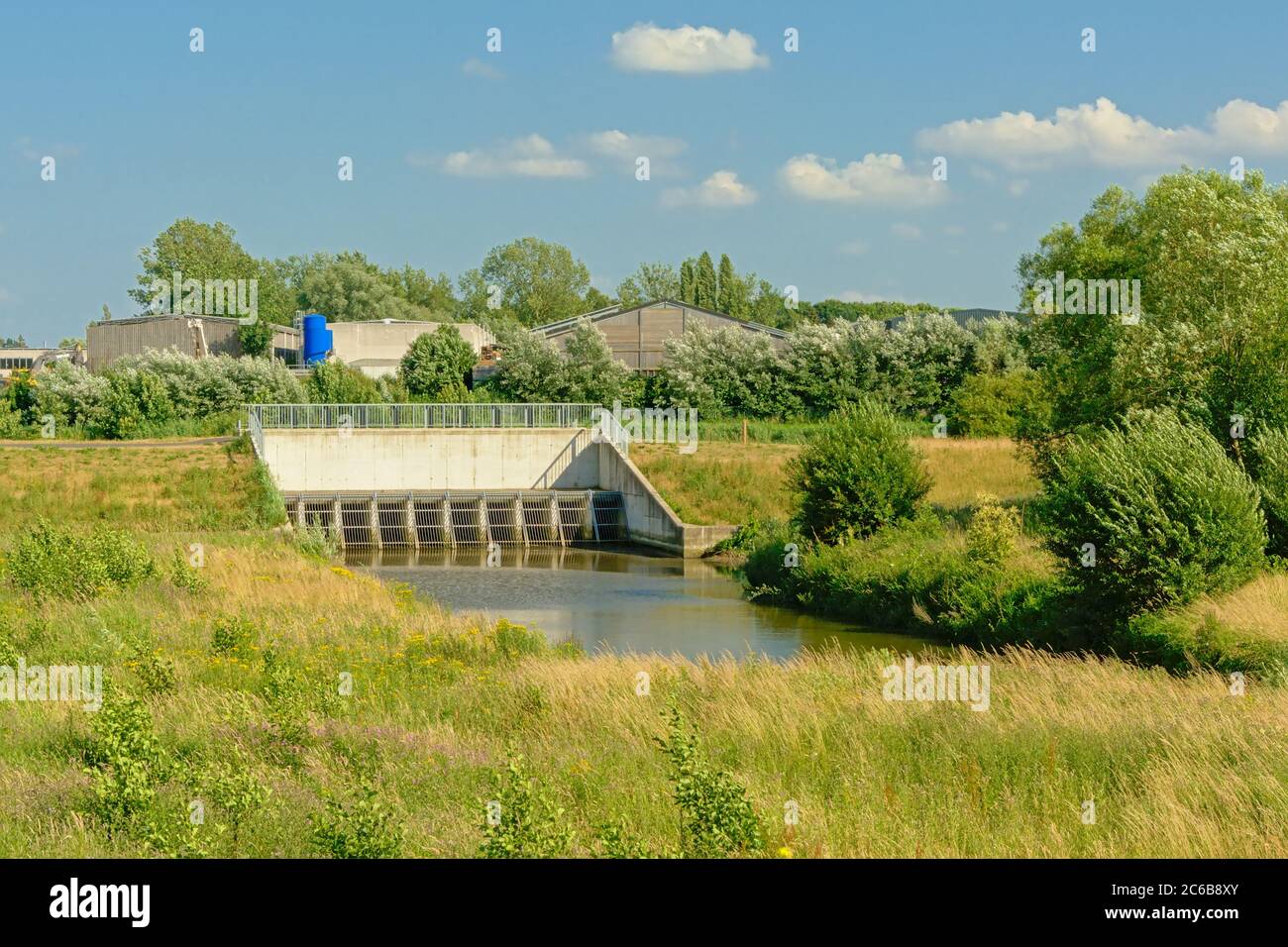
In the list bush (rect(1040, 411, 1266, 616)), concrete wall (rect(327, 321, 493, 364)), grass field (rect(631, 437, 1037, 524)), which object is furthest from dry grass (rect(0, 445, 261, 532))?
bush (rect(1040, 411, 1266, 616))

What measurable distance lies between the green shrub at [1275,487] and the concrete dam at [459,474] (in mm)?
22946

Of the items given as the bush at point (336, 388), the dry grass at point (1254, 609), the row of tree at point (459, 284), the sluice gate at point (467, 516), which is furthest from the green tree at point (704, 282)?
the dry grass at point (1254, 609)

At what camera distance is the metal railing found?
5225cm

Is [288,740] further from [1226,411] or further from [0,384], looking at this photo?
[0,384]

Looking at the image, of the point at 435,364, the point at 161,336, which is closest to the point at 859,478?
the point at 435,364

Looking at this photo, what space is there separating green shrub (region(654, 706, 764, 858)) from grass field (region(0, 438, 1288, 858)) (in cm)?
21

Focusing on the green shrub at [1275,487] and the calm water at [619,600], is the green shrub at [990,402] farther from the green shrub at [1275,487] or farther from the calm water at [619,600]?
the green shrub at [1275,487]

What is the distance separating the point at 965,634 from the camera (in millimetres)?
25234

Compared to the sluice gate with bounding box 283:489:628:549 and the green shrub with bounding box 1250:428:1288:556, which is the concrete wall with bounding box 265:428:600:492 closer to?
the sluice gate with bounding box 283:489:628:549

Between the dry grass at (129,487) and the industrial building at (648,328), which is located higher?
the industrial building at (648,328)

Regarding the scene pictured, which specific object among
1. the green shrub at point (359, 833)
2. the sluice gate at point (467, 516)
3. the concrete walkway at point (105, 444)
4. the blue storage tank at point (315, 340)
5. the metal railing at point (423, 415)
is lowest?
the sluice gate at point (467, 516)

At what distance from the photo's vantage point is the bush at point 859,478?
32.8 metres
